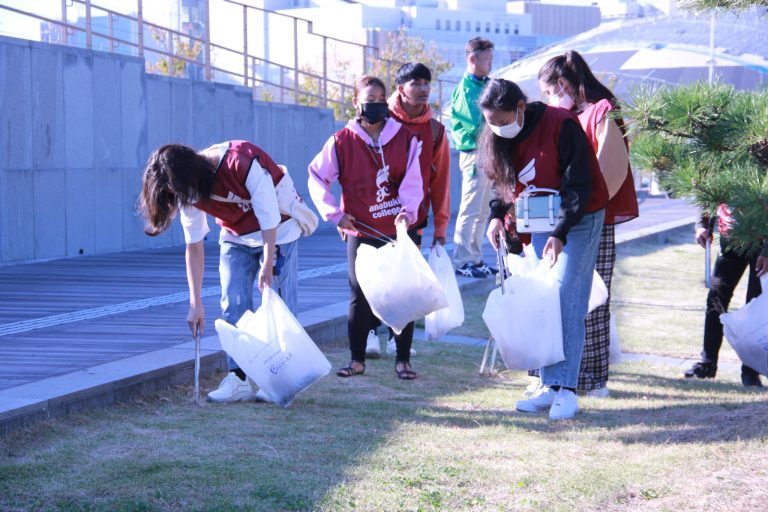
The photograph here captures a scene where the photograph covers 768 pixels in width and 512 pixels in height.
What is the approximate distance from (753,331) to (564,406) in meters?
1.10

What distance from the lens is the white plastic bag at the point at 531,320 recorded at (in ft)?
17.0

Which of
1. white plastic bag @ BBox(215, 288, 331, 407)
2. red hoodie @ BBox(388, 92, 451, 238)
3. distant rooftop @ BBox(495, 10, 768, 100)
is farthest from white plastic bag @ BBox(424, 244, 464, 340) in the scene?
distant rooftop @ BBox(495, 10, 768, 100)

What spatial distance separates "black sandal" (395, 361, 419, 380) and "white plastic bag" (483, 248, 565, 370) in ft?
3.99

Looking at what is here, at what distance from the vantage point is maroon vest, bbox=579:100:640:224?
5.58 metres

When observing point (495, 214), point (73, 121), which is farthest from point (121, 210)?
point (495, 214)

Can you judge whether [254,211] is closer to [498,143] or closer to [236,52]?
[498,143]

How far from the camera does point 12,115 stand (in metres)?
11.4

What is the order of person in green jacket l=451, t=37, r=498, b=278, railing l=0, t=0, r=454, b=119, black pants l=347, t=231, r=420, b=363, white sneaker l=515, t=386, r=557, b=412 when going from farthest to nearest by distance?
railing l=0, t=0, r=454, b=119 < person in green jacket l=451, t=37, r=498, b=278 < black pants l=347, t=231, r=420, b=363 < white sneaker l=515, t=386, r=557, b=412

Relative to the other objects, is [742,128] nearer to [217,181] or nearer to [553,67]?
[553,67]

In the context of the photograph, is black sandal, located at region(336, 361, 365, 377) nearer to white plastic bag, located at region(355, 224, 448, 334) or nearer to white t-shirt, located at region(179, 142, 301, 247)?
white plastic bag, located at region(355, 224, 448, 334)

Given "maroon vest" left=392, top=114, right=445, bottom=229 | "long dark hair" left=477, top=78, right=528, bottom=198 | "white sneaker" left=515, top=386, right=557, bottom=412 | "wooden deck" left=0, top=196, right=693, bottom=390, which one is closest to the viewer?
"long dark hair" left=477, top=78, right=528, bottom=198

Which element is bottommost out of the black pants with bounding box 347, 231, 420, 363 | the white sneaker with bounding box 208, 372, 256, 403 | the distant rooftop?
the white sneaker with bounding box 208, 372, 256, 403

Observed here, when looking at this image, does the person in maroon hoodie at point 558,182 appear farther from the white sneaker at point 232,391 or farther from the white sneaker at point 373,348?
the white sneaker at point 373,348

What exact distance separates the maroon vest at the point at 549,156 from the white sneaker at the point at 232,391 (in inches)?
69.1
